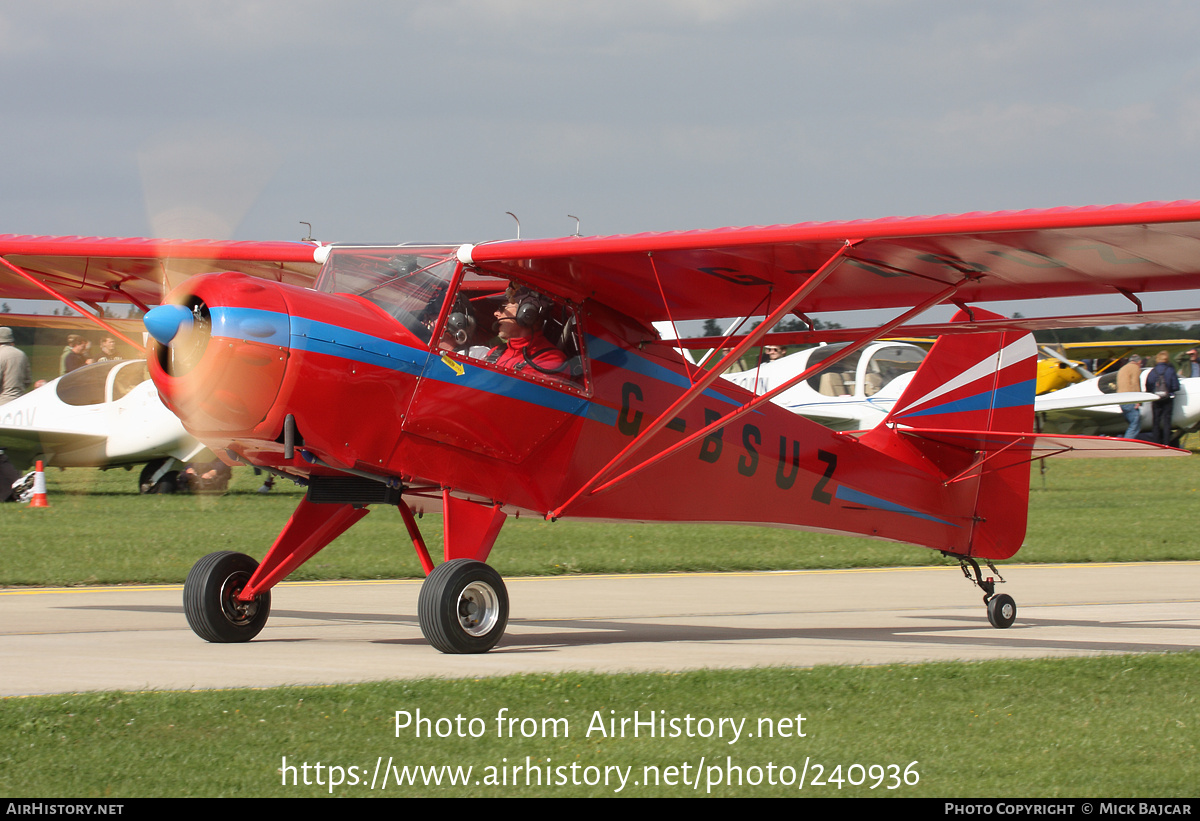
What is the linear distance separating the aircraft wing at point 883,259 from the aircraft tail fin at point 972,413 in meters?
2.20

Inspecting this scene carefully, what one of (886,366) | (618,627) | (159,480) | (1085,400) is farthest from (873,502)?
(1085,400)

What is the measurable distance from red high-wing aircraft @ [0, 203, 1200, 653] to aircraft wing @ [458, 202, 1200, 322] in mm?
24

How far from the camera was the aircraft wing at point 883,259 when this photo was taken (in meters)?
7.52

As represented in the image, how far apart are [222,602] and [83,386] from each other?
14.4 meters

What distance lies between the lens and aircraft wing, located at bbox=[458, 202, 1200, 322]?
296 inches

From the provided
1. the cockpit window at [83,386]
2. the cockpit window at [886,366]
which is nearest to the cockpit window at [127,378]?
the cockpit window at [83,386]

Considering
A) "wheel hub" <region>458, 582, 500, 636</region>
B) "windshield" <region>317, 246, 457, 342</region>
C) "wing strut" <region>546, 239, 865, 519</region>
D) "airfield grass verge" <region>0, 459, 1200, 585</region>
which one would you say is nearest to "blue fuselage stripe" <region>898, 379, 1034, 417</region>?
"wing strut" <region>546, 239, 865, 519</region>

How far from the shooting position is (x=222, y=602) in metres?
8.43

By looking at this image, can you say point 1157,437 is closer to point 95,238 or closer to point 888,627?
point 888,627

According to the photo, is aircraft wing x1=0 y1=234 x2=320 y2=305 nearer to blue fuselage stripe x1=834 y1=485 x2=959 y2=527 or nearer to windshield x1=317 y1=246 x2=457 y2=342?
windshield x1=317 y1=246 x2=457 y2=342

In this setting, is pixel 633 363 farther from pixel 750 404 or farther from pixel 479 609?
pixel 479 609

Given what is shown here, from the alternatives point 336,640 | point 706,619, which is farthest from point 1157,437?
point 336,640

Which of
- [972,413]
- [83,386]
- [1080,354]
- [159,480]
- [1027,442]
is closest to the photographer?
[1027,442]

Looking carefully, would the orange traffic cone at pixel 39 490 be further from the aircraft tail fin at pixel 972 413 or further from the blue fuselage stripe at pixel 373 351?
the aircraft tail fin at pixel 972 413
